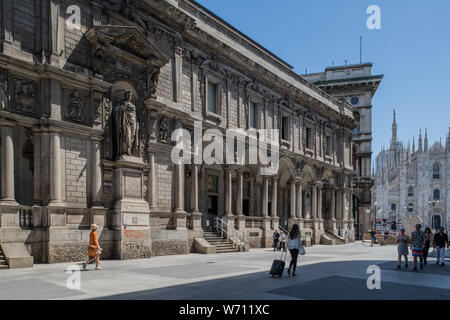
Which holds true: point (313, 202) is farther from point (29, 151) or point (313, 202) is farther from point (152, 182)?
point (29, 151)

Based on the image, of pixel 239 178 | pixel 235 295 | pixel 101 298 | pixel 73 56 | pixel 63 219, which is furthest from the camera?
pixel 239 178

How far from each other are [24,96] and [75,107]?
195 cm

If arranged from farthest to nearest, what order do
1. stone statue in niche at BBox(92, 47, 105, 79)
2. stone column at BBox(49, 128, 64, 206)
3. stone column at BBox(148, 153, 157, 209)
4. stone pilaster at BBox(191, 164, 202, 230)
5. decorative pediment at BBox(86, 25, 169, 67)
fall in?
stone pilaster at BBox(191, 164, 202, 230)
stone column at BBox(148, 153, 157, 209)
stone statue in niche at BBox(92, 47, 105, 79)
decorative pediment at BBox(86, 25, 169, 67)
stone column at BBox(49, 128, 64, 206)

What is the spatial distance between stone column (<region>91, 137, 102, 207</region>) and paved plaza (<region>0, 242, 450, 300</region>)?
3.28m

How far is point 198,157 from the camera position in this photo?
22.6 metres

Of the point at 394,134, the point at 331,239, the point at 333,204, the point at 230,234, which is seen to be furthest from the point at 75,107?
the point at 394,134

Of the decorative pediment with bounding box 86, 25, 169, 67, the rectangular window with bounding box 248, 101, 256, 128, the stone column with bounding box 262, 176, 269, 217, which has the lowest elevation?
the stone column with bounding box 262, 176, 269, 217

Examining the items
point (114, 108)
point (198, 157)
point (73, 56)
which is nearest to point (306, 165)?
point (198, 157)

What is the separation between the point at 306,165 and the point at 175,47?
697 inches

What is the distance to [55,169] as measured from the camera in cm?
1531

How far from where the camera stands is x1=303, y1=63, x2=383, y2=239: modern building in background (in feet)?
172

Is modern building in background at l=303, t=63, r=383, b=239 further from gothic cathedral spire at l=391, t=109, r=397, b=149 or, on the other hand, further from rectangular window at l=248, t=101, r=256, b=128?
gothic cathedral spire at l=391, t=109, r=397, b=149

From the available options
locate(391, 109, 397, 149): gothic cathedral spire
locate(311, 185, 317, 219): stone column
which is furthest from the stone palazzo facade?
locate(391, 109, 397, 149): gothic cathedral spire

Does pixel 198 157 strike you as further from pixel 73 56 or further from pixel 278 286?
pixel 278 286
